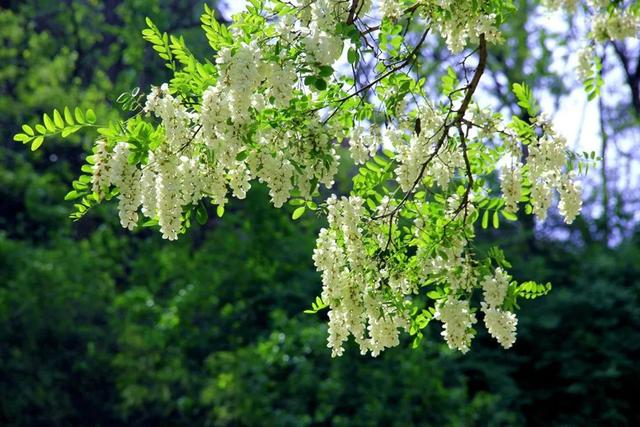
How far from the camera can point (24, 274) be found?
422 inches

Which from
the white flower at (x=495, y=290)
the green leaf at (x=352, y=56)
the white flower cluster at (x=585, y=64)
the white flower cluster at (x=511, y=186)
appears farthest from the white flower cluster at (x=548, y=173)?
the white flower cluster at (x=585, y=64)

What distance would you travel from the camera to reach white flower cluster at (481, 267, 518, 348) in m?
4.10

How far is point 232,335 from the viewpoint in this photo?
11.0m

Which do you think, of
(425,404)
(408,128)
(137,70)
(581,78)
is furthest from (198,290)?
(408,128)

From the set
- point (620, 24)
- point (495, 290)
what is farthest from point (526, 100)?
point (620, 24)

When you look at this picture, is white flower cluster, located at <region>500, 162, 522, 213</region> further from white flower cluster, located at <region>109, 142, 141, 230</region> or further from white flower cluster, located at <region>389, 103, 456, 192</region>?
white flower cluster, located at <region>109, 142, 141, 230</region>

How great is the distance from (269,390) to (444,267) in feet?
19.9

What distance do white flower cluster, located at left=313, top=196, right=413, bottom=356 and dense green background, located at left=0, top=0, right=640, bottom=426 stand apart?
5569 mm

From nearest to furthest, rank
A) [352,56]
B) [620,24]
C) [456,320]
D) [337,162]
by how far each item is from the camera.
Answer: [352,56]
[337,162]
[456,320]
[620,24]

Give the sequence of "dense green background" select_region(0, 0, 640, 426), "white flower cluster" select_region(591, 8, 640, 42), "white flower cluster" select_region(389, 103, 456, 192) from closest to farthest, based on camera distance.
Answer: "white flower cluster" select_region(389, 103, 456, 192) → "white flower cluster" select_region(591, 8, 640, 42) → "dense green background" select_region(0, 0, 640, 426)

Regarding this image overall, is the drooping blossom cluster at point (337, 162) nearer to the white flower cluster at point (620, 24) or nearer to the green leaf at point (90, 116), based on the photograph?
the green leaf at point (90, 116)

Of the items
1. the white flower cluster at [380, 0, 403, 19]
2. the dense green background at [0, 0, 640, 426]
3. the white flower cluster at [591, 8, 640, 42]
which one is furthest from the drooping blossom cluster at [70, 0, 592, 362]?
the dense green background at [0, 0, 640, 426]

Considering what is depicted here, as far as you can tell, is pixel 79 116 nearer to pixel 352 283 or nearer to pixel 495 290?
pixel 352 283

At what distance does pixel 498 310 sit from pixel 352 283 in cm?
58
